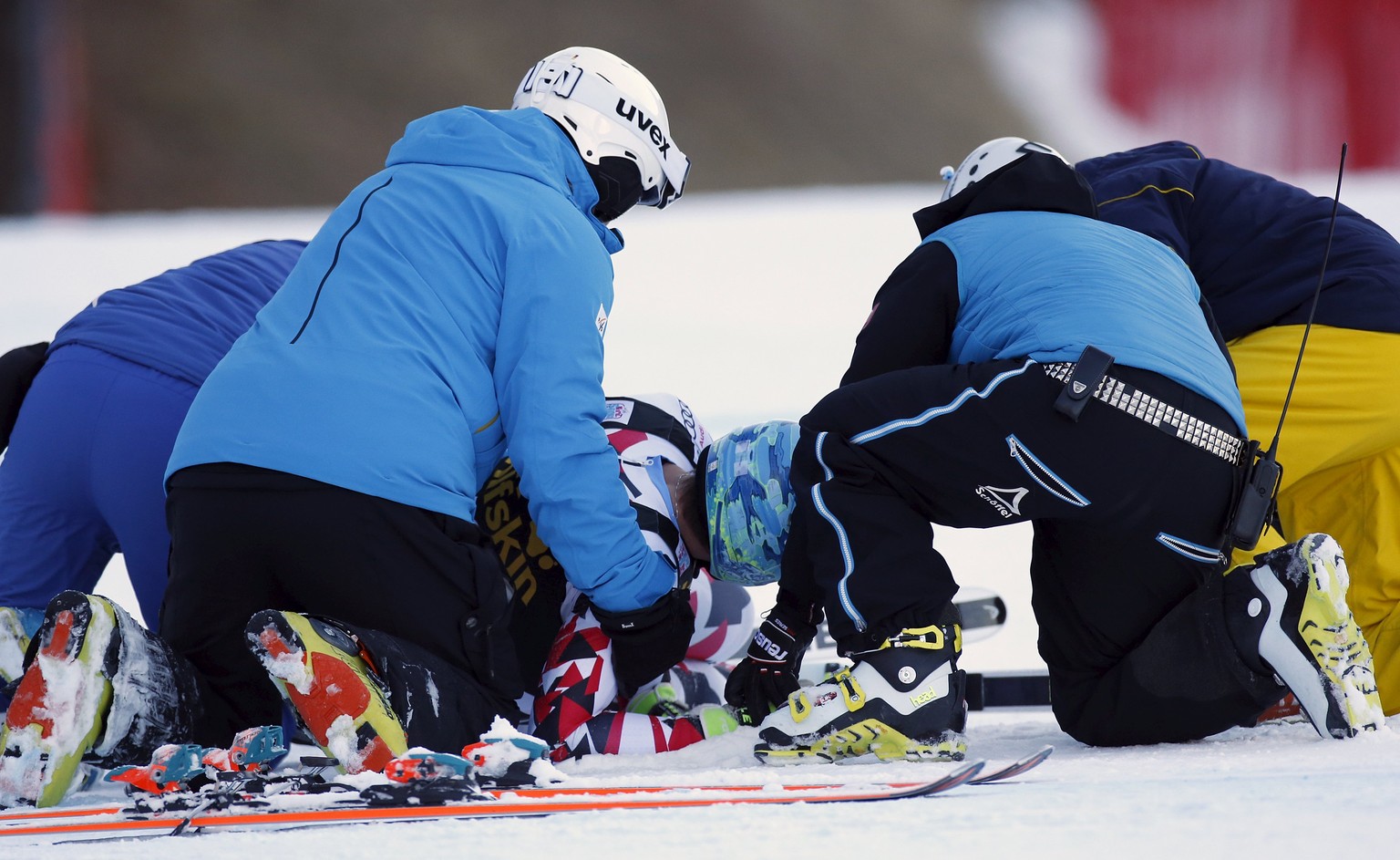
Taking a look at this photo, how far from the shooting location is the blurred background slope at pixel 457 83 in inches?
595

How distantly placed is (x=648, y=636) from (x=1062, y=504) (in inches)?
27.6

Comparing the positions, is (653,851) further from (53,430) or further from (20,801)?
(53,430)

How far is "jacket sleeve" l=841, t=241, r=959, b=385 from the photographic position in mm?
2141

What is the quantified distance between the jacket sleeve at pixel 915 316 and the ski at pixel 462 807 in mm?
753

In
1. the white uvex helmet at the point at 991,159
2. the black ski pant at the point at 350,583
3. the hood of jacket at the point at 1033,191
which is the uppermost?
the white uvex helmet at the point at 991,159

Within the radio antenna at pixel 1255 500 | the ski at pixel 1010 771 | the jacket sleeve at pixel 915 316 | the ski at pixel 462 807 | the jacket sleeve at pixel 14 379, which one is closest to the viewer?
the ski at pixel 462 807

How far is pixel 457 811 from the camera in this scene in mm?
1542

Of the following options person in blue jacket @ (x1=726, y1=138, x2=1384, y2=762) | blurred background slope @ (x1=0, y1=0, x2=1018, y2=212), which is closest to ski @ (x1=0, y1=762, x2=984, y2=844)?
person in blue jacket @ (x1=726, y1=138, x2=1384, y2=762)

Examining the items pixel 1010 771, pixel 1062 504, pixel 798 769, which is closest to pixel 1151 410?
pixel 1062 504

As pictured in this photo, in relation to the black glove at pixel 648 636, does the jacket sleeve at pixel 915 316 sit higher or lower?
higher

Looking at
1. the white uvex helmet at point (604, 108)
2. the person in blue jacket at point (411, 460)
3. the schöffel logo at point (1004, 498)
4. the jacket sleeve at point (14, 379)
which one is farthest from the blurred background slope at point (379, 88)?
the schöffel logo at point (1004, 498)

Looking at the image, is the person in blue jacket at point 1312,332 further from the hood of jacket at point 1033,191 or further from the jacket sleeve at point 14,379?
the jacket sleeve at point 14,379

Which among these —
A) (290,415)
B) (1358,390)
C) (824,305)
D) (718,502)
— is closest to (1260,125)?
(824,305)

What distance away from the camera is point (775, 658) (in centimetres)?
228
